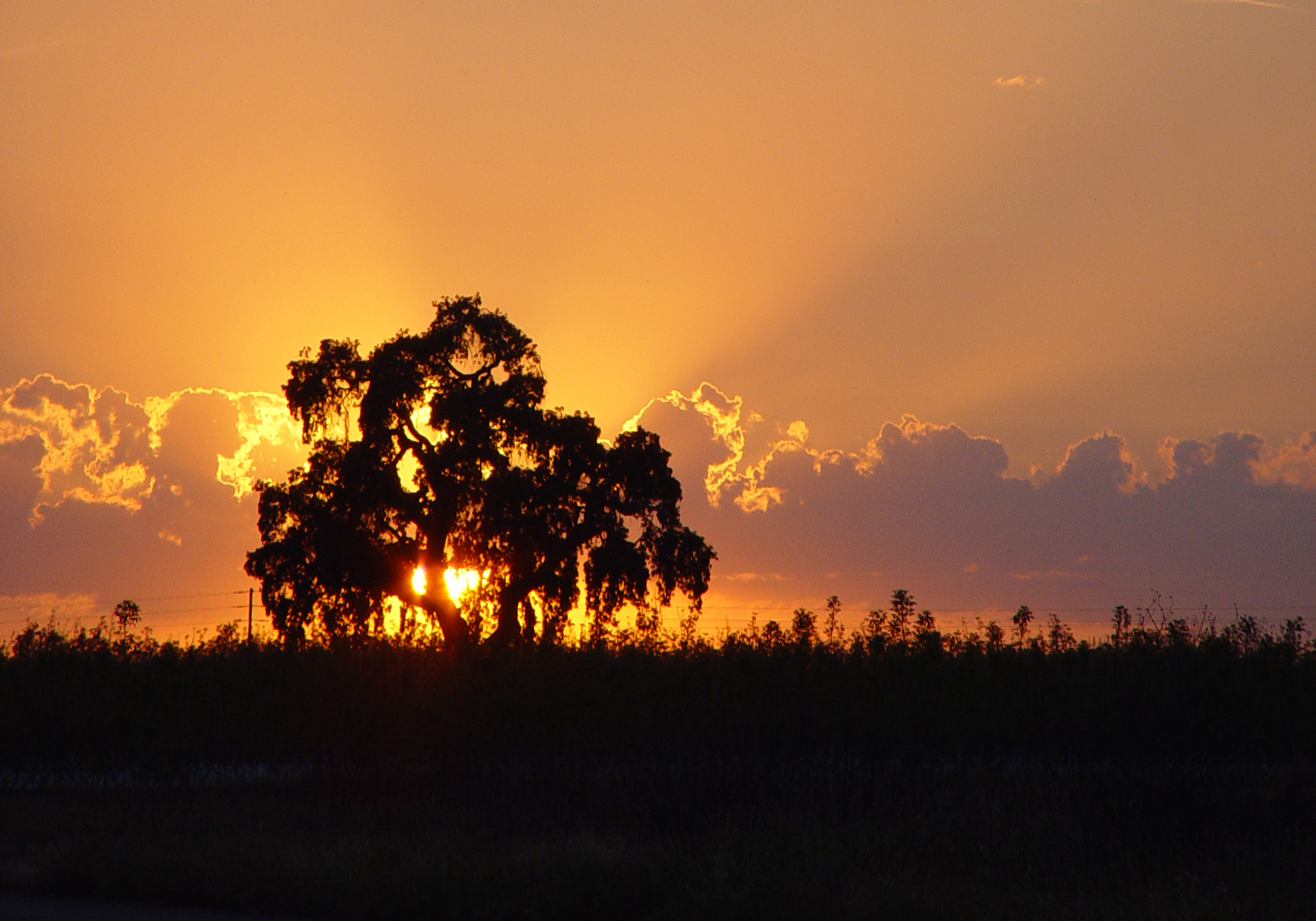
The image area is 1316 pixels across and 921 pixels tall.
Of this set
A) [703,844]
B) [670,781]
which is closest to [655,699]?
[670,781]

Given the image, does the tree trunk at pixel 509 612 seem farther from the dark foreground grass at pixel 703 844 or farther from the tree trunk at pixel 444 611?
the dark foreground grass at pixel 703 844

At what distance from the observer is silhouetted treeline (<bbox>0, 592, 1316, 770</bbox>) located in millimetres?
25000

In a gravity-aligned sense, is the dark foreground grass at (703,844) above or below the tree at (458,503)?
below

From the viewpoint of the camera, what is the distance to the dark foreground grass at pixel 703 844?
11.0 meters

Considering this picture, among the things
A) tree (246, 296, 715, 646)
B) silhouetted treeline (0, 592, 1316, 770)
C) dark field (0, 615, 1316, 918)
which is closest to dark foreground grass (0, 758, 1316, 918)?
dark field (0, 615, 1316, 918)

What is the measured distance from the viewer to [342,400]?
42.9 metres

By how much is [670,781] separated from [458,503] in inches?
1000

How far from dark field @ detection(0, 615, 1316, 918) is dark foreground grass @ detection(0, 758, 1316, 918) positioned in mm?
47

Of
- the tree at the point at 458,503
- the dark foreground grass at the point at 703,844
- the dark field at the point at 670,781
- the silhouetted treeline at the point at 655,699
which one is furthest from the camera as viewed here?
the tree at the point at 458,503

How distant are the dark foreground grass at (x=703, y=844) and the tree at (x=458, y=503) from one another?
68.7ft

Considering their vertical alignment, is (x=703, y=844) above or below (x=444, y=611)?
below

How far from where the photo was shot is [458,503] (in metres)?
40.9

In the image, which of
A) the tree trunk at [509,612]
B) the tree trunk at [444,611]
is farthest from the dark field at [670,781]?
the tree trunk at [444,611]

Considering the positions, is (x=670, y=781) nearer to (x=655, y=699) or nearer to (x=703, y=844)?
(x=703, y=844)
